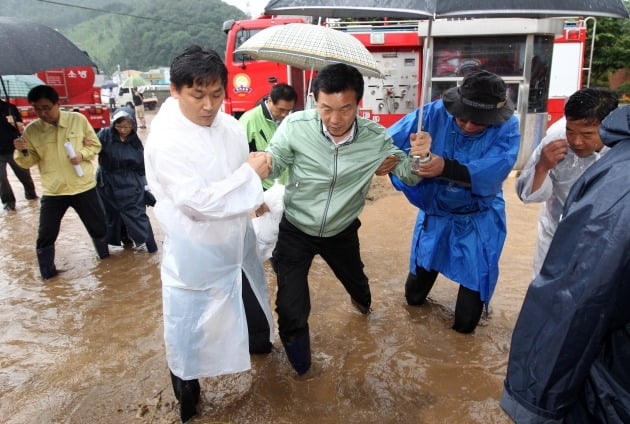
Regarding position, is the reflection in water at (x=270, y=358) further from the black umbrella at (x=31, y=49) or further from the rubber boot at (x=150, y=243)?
the black umbrella at (x=31, y=49)

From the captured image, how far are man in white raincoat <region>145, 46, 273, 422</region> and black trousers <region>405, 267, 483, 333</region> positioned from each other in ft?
5.01

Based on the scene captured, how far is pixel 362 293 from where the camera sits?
10.9ft

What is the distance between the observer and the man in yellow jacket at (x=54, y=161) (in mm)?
4323

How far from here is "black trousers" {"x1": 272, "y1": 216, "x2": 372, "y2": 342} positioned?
2.71m

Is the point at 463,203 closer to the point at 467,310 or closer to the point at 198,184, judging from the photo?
the point at 467,310

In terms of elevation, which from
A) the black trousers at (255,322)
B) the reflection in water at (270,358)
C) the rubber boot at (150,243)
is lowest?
the reflection in water at (270,358)

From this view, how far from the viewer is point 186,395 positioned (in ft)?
8.14

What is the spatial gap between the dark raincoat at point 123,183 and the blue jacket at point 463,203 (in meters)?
2.88

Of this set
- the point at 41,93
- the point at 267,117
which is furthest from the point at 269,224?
the point at 41,93

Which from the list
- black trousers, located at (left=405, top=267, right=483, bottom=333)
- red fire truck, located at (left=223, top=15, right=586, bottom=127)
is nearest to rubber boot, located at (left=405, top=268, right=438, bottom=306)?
black trousers, located at (left=405, top=267, right=483, bottom=333)

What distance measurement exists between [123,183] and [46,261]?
39.1 inches

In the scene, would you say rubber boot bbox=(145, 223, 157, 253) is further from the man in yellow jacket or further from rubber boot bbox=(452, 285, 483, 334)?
rubber boot bbox=(452, 285, 483, 334)

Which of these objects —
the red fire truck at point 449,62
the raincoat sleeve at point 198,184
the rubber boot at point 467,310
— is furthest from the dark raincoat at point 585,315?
the red fire truck at point 449,62

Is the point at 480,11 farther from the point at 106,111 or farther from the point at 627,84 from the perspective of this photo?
the point at 627,84
